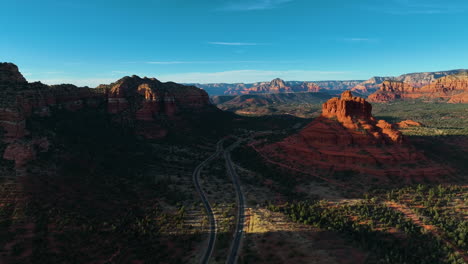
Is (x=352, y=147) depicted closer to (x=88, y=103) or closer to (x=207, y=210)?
(x=207, y=210)

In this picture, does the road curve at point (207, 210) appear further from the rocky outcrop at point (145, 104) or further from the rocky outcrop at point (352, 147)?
the rocky outcrop at point (145, 104)

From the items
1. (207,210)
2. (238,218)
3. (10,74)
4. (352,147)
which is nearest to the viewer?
(238,218)

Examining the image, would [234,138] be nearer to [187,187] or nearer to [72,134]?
[187,187]

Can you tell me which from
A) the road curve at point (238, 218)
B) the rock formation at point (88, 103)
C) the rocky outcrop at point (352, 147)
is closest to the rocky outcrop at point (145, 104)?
the rock formation at point (88, 103)

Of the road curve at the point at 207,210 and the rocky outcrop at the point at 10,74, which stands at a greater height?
the rocky outcrop at the point at 10,74

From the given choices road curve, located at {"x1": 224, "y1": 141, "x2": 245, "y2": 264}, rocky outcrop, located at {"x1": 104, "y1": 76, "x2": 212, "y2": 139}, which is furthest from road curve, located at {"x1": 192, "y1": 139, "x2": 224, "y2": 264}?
rocky outcrop, located at {"x1": 104, "y1": 76, "x2": 212, "y2": 139}

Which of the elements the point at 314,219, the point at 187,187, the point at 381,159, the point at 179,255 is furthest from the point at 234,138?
the point at 179,255

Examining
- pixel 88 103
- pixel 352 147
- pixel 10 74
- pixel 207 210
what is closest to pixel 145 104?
pixel 88 103

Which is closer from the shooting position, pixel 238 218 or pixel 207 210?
pixel 238 218
